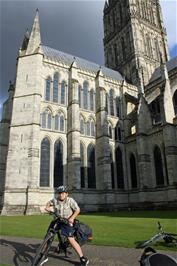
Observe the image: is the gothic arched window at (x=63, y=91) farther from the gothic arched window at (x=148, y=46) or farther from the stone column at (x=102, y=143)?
the gothic arched window at (x=148, y=46)

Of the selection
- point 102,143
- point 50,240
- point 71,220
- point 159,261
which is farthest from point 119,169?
point 159,261

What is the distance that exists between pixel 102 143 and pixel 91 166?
9.83ft

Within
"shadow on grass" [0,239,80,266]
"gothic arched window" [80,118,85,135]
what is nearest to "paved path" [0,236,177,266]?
"shadow on grass" [0,239,80,266]

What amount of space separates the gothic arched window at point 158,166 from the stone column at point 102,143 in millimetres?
5179

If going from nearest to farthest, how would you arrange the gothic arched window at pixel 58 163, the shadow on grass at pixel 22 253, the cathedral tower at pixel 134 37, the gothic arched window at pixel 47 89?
1. the shadow on grass at pixel 22 253
2. the gothic arched window at pixel 58 163
3. the gothic arched window at pixel 47 89
4. the cathedral tower at pixel 134 37

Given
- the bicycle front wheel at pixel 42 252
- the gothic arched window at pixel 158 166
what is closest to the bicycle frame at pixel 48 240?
the bicycle front wheel at pixel 42 252

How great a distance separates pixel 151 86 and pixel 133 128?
7.23 m

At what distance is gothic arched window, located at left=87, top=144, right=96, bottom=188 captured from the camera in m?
27.7

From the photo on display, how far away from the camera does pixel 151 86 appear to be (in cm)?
3622

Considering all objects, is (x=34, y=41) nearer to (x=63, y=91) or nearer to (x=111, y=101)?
(x=63, y=91)

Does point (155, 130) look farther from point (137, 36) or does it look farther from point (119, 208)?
point (137, 36)

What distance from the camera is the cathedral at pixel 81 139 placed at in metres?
23.8

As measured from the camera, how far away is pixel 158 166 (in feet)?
87.2

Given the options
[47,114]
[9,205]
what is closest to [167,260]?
[9,205]
